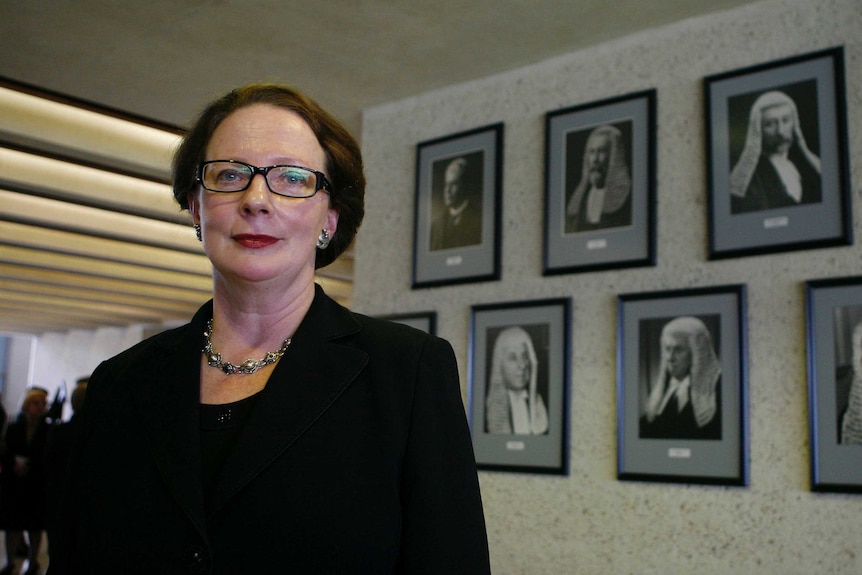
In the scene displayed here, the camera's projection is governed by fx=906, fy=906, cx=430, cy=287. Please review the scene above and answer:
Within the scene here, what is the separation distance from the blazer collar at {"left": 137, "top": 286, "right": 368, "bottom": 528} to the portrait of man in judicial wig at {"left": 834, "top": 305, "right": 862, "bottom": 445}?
230 cm

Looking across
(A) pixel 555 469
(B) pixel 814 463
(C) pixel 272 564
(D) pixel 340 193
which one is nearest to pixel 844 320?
(B) pixel 814 463

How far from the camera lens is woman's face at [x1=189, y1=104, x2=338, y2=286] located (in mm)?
1417

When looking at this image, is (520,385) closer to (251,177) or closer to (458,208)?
(458,208)

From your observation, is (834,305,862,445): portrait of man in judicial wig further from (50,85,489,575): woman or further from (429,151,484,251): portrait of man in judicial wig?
(50,85,489,575): woman

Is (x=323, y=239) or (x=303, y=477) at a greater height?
(x=323, y=239)

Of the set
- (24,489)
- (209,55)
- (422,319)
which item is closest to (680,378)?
(422,319)

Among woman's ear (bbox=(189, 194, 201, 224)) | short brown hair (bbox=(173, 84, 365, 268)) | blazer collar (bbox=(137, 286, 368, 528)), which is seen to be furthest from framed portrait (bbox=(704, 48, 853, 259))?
woman's ear (bbox=(189, 194, 201, 224))

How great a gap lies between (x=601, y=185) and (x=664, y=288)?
21.8 inches

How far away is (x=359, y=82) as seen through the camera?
463 centimetres

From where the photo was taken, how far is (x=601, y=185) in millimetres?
3949

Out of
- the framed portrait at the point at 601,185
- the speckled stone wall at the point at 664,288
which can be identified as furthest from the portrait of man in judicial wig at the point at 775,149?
the framed portrait at the point at 601,185

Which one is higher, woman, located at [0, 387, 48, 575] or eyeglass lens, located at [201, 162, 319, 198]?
eyeglass lens, located at [201, 162, 319, 198]

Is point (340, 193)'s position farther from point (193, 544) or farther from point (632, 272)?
point (632, 272)

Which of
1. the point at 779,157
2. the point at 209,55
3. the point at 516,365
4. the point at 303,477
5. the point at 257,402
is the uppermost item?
the point at 209,55
